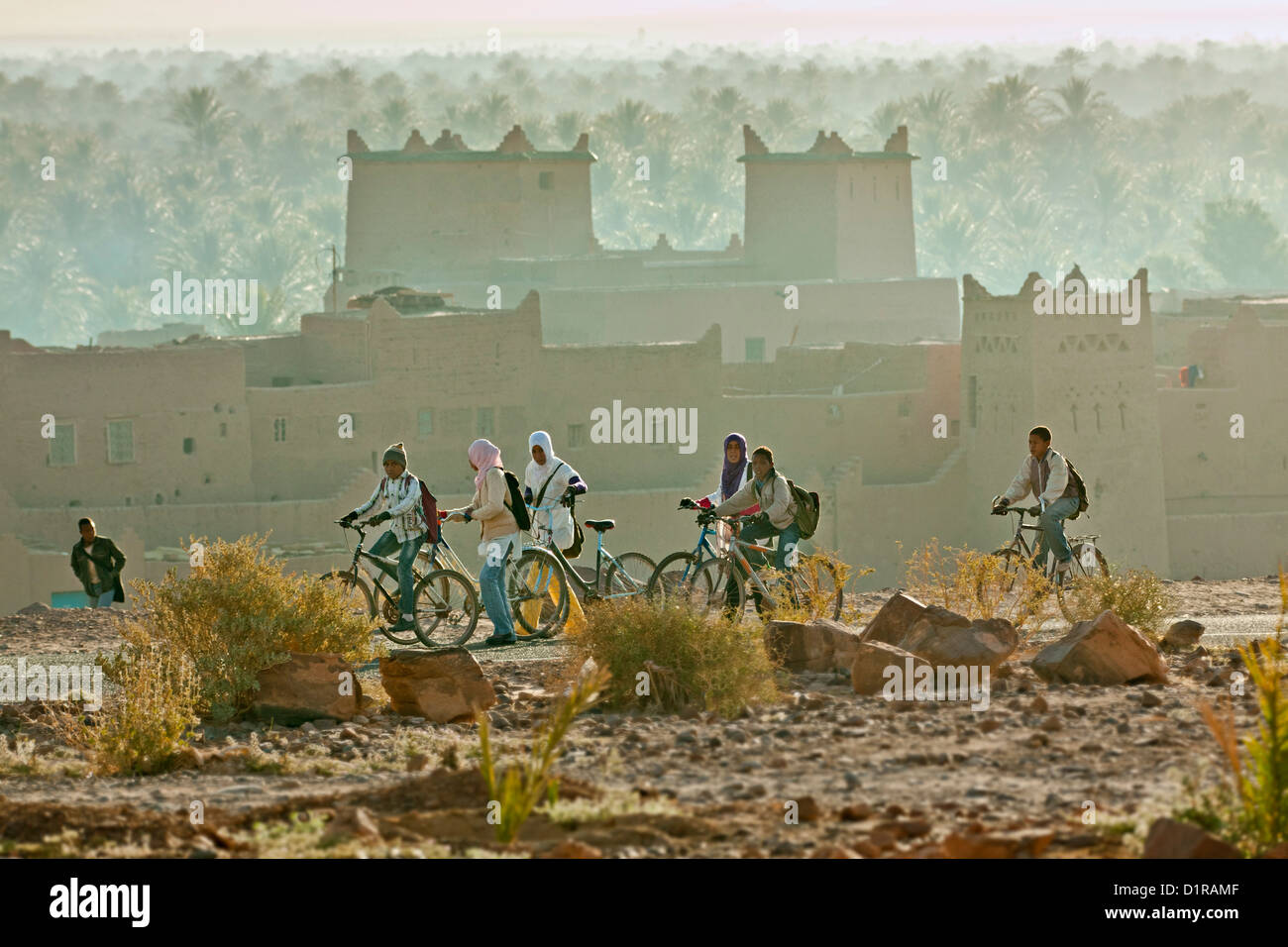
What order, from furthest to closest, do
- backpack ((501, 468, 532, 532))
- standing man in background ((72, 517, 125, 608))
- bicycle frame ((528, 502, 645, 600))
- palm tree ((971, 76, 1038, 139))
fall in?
palm tree ((971, 76, 1038, 139))
standing man in background ((72, 517, 125, 608))
bicycle frame ((528, 502, 645, 600))
backpack ((501, 468, 532, 532))

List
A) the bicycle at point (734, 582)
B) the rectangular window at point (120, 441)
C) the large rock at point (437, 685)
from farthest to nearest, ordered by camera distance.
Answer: the rectangular window at point (120, 441), the bicycle at point (734, 582), the large rock at point (437, 685)

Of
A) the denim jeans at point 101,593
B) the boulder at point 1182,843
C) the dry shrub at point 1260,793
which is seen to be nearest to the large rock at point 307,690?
the dry shrub at point 1260,793

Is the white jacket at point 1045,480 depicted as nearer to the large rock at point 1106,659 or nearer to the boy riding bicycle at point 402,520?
the large rock at point 1106,659

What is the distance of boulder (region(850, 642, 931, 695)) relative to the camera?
10305 millimetres

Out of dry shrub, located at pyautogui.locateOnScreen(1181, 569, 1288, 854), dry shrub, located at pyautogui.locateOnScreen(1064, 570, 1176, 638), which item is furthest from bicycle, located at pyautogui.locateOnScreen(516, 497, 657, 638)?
dry shrub, located at pyautogui.locateOnScreen(1181, 569, 1288, 854)

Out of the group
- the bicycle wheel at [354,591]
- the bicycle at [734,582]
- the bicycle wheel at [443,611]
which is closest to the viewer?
the bicycle wheel at [354,591]

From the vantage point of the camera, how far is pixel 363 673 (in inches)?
464

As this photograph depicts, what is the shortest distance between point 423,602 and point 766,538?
6.98 feet

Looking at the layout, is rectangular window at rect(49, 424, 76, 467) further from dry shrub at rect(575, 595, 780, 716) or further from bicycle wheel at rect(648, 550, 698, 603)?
dry shrub at rect(575, 595, 780, 716)

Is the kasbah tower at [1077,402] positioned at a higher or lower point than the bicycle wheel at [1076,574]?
higher

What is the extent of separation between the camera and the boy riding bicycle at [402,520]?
12039 millimetres

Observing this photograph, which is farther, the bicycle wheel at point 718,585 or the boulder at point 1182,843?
the bicycle wheel at point 718,585

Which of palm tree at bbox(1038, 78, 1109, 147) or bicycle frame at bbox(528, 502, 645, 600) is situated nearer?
bicycle frame at bbox(528, 502, 645, 600)
